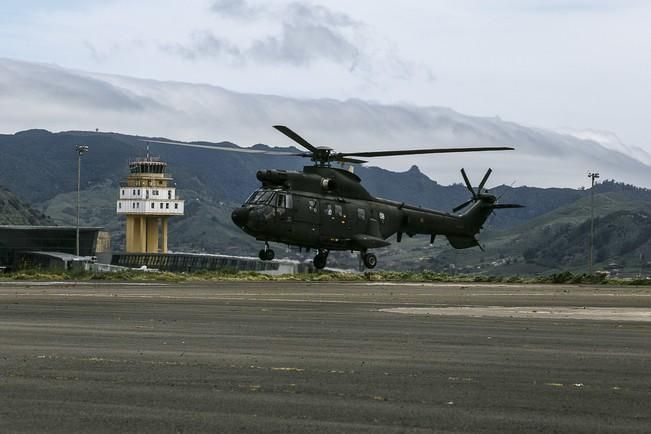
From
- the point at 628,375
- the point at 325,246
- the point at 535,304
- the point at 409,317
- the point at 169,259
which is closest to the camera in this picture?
the point at 628,375

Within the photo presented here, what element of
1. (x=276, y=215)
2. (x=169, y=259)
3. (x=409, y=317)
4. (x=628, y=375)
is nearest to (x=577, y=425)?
(x=628, y=375)

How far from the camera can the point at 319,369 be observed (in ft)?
52.0

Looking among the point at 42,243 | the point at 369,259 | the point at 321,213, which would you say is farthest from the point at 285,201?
the point at 42,243

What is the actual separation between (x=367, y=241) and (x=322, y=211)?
3.21 metres

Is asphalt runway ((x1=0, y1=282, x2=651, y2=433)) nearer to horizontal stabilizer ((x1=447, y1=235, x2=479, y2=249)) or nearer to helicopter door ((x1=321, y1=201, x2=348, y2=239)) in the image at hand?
helicopter door ((x1=321, y1=201, x2=348, y2=239))

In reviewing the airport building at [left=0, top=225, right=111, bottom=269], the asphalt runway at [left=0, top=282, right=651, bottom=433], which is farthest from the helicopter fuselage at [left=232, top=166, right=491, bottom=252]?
the airport building at [left=0, top=225, right=111, bottom=269]

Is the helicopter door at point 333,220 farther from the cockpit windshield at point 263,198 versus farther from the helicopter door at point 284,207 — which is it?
the cockpit windshield at point 263,198

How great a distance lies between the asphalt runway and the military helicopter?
992 inches

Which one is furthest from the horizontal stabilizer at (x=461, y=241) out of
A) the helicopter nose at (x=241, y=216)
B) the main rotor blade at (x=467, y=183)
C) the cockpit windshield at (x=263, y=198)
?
the helicopter nose at (x=241, y=216)

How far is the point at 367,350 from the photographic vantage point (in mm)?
18656

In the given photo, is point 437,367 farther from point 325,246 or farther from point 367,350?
point 325,246

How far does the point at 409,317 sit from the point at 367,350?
322 inches

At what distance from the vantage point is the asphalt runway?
38.9 feet

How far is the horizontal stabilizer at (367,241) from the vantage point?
59.4 meters
